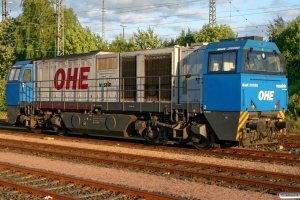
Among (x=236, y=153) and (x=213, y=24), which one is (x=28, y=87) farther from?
(x=213, y=24)

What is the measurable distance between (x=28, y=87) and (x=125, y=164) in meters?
11.3

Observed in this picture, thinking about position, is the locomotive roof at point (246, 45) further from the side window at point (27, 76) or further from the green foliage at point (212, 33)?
the green foliage at point (212, 33)

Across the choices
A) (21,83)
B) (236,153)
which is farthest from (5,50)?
(236,153)

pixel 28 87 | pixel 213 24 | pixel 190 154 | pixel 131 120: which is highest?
pixel 213 24

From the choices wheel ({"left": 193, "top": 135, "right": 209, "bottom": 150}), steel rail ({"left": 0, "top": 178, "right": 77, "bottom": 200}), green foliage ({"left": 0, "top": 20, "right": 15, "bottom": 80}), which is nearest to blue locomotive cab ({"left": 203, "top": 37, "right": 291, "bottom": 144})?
wheel ({"left": 193, "top": 135, "right": 209, "bottom": 150})

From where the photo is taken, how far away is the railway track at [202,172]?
8.78 m

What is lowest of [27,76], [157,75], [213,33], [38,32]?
[157,75]

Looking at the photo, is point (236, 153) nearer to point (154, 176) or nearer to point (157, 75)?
point (157, 75)

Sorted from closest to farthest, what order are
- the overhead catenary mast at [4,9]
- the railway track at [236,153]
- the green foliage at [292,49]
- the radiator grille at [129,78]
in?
the railway track at [236,153] → the radiator grille at [129,78] → the green foliage at [292,49] → the overhead catenary mast at [4,9]

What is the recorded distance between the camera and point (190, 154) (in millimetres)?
13602

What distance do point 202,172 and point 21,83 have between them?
13.8 metres

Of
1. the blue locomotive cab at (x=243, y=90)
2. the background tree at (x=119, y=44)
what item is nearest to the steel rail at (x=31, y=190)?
the blue locomotive cab at (x=243, y=90)

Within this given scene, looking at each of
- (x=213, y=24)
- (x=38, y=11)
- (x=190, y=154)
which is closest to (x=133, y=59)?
(x=190, y=154)

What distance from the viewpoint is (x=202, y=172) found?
33.4ft
